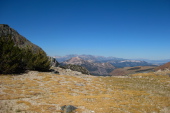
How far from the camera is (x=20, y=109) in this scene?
15.6 m

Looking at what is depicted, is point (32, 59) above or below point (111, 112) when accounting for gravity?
above

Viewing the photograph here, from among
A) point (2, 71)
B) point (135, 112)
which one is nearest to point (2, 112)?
point (135, 112)

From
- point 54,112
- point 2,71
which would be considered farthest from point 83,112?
point 2,71

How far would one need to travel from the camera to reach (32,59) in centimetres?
5381

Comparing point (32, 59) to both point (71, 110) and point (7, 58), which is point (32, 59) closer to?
point (7, 58)

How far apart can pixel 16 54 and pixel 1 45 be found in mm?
5668

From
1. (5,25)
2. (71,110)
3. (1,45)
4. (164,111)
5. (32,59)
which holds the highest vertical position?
(5,25)

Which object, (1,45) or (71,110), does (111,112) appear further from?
(1,45)

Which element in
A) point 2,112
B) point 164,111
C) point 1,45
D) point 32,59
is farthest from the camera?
point 32,59

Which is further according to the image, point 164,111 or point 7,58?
point 7,58

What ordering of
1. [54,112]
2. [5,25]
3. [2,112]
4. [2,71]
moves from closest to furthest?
[2,112] < [54,112] < [2,71] < [5,25]

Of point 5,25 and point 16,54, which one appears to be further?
point 5,25

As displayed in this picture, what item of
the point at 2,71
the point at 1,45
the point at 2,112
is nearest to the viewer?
the point at 2,112

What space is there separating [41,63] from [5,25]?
A: 9374 centimetres
